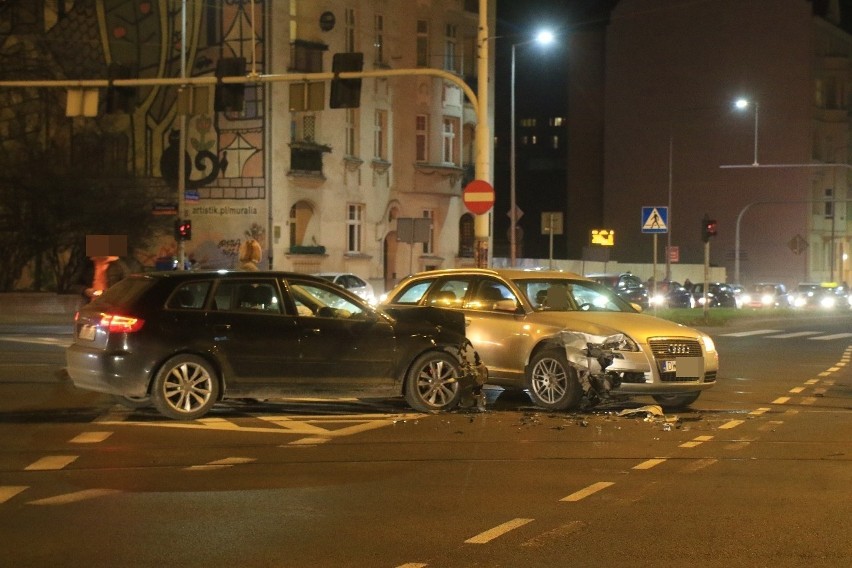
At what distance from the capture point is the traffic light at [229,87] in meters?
23.4

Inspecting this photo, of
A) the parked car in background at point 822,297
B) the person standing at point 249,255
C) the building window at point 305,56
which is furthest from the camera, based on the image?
the parked car in background at point 822,297

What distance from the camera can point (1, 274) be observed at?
129ft

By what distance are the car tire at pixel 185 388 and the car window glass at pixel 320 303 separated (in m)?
1.21

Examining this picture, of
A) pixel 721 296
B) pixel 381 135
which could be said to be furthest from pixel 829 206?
pixel 381 135

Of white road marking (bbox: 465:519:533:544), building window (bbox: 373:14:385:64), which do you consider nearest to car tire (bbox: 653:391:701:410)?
white road marking (bbox: 465:519:533:544)

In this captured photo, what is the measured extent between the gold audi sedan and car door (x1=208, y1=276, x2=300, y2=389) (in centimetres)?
272

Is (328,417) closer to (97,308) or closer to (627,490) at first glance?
(97,308)

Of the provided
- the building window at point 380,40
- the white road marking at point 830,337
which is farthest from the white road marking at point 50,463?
the building window at point 380,40

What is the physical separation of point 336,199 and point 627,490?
34.7 meters

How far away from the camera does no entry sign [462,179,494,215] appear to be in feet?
70.5

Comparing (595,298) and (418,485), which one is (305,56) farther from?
(418,485)

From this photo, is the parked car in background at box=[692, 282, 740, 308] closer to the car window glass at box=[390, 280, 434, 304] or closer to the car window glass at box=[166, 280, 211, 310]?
the car window glass at box=[390, 280, 434, 304]

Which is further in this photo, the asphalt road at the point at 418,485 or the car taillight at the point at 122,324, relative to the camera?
the car taillight at the point at 122,324

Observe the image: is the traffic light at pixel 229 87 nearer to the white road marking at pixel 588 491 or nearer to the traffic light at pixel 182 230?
the traffic light at pixel 182 230
